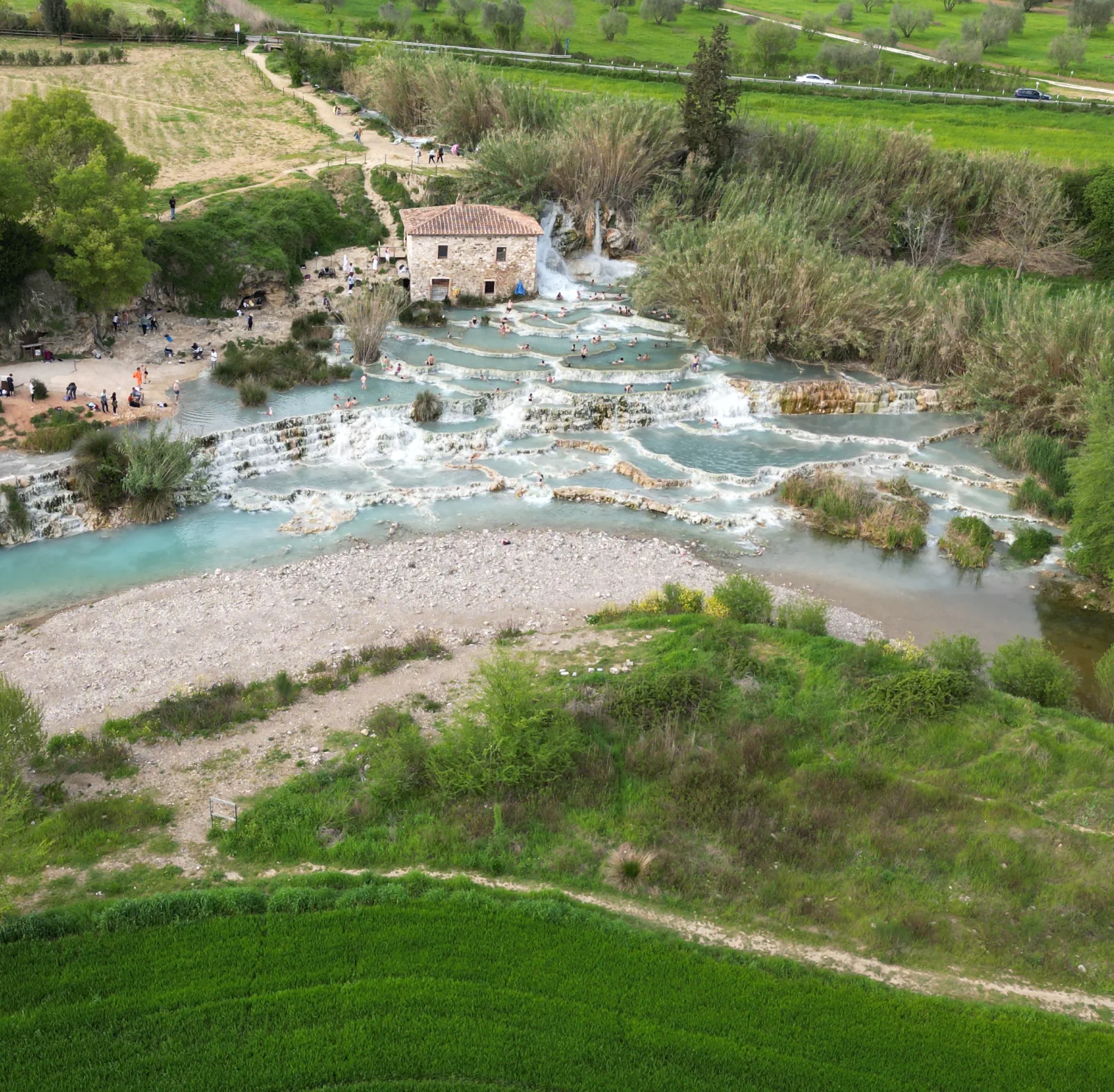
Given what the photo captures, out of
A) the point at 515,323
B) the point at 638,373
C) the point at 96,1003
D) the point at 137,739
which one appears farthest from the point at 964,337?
the point at 96,1003

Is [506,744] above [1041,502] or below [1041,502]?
above

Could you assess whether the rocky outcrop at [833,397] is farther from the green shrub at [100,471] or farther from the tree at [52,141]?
the tree at [52,141]

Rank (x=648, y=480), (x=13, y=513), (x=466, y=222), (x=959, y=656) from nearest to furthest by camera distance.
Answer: (x=959, y=656) → (x=13, y=513) → (x=648, y=480) → (x=466, y=222)

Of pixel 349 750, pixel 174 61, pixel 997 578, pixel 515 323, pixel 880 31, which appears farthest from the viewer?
pixel 880 31

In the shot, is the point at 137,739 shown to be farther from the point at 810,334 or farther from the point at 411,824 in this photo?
the point at 810,334

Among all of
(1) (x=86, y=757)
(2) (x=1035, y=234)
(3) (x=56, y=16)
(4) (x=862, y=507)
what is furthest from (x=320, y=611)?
(3) (x=56, y=16)

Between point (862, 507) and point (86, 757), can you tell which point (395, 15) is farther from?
point (86, 757)
